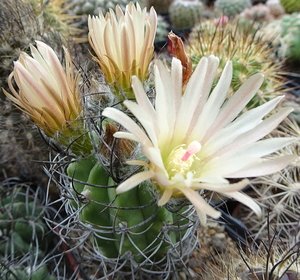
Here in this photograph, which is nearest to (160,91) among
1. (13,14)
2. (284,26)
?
(13,14)

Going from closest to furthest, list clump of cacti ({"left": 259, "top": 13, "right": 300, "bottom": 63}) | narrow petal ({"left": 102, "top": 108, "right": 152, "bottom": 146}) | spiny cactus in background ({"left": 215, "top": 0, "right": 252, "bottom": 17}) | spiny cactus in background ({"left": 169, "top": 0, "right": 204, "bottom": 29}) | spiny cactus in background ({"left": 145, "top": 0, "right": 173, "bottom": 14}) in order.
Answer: narrow petal ({"left": 102, "top": 108, "right": 152, "bottom": 146}) < clump of cacti ({"left": 259, "top": 13, "right": 300, "bottom": 63}) < spiny cactus in background ({"left": 169, "top": 0, "right": 204, "bottom": 29}) < spiny cactus in background ({"left": 215, "top": 0, "right": 252, "bottom": 17}) < spiny cactus in background ({"left": 145, "top": 0, "right": 173, "bottom": 14})

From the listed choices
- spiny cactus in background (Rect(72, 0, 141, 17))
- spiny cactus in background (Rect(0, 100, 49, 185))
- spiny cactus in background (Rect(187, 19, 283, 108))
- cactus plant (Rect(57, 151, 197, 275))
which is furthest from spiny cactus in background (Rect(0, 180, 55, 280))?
spiny cactus in background (Rect(72, 0, 141, 17))

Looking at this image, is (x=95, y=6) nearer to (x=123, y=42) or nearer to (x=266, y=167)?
(x=123, y=42)

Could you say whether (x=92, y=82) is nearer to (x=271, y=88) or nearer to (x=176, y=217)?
(x=176, y=217)

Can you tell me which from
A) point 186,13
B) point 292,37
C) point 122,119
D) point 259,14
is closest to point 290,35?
point 292,37

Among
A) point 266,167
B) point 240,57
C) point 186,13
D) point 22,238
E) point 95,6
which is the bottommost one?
point 22,238

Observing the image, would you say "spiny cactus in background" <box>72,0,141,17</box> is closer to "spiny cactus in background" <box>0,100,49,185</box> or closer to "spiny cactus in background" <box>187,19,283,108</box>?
"spiny cactus in background" <box>187,19,283,108</box>
